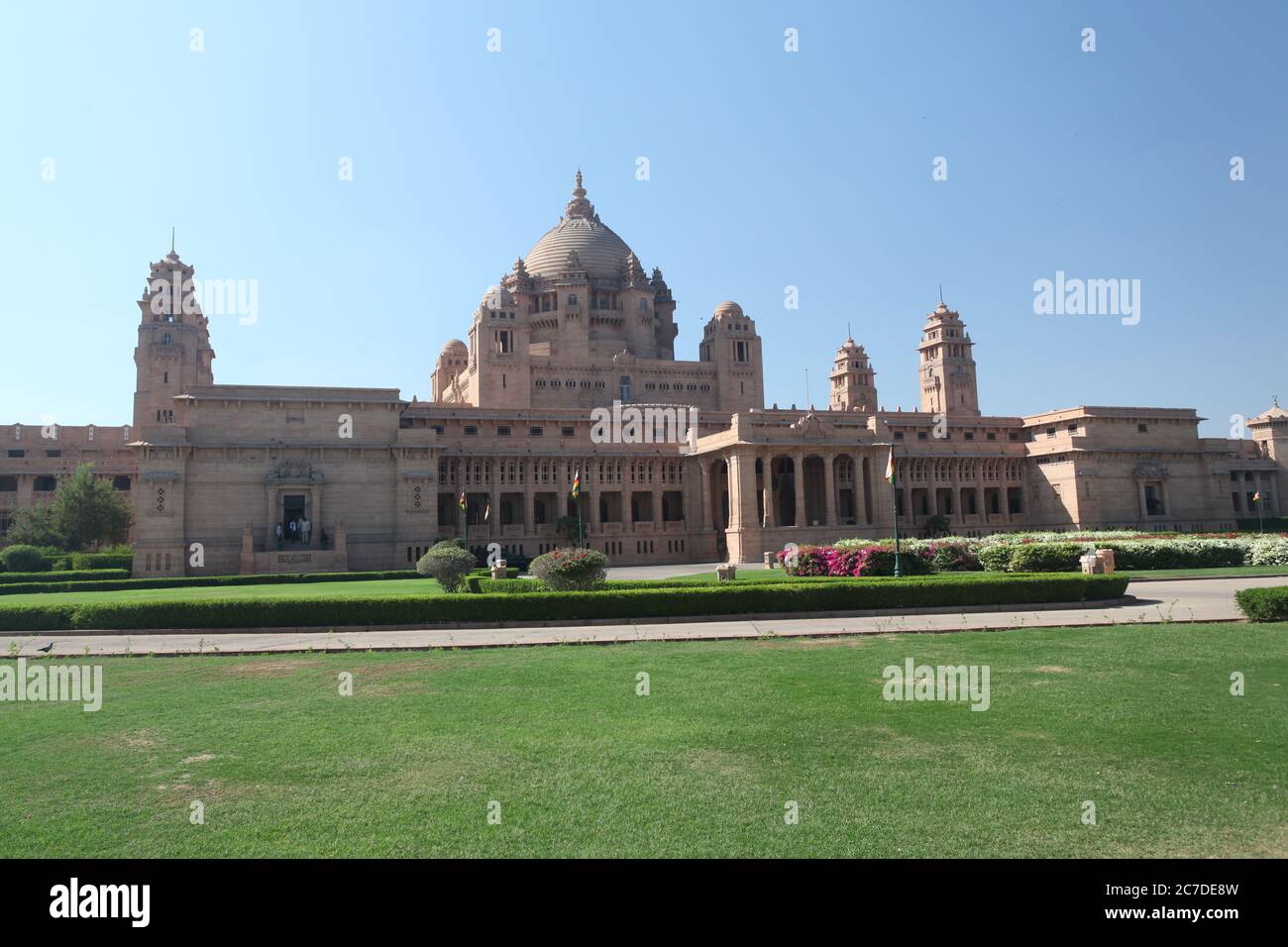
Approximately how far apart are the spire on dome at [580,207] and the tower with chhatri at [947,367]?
→ 36.9 meters

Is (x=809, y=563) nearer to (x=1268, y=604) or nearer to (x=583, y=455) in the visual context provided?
(x=1268, y=604)

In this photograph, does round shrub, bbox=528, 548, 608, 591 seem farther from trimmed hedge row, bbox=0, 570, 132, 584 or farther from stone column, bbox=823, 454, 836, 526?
stone column, bbox=823, 454, 836, 526

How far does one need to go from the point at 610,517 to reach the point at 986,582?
133 feet

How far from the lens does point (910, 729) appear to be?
10.5 m

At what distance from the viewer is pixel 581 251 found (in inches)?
3179

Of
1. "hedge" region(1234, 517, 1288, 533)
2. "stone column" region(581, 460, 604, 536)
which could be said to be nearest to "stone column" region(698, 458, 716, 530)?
"stone column" region(581, 460, 604, 536)

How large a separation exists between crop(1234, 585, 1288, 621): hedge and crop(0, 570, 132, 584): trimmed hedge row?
139 feet

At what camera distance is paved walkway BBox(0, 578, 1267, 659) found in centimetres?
1956

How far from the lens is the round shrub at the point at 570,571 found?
2589 cm

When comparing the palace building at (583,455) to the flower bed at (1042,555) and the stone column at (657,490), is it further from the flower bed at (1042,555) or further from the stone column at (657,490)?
the flower bed at (1042,555)

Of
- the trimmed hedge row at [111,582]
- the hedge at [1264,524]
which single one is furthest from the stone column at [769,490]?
the hedge at [1264,524]

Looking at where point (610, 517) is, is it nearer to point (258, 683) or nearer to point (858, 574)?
point (858, 574)
